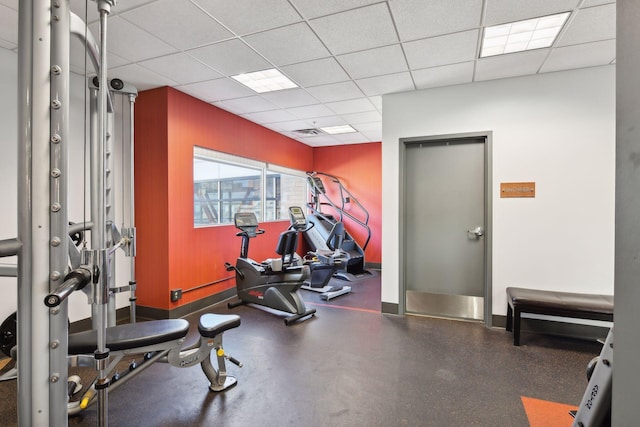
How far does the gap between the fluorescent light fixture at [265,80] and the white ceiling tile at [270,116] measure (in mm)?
863

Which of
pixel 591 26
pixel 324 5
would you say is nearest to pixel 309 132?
pixel 324 5

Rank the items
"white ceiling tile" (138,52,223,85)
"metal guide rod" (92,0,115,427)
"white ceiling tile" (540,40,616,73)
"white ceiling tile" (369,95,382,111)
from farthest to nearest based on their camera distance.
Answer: "white ceiling tile" (369,95,382,111), "white ceiling tile" (138,52,223,85), "white ceiling tile" (540,40,616,73), "metal guide rod" (92,0,115,427)

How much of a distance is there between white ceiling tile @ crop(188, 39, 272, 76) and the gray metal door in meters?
2.06

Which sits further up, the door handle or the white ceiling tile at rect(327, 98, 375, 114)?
the white ceiling tile at rect(327, 98, 375, 114)

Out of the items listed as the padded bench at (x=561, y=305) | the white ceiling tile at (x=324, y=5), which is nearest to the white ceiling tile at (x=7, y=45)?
the white ceiling tile at (x=324, y=5)

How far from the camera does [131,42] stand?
2.76 metres

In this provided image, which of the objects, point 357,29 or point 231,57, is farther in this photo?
point 231,57

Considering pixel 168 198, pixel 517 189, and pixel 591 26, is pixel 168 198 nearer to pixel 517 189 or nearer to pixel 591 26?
pixel 517 189

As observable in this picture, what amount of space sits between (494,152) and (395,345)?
92.8 inches

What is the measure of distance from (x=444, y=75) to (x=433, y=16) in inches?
46.1

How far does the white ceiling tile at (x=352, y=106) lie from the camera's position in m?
4.35

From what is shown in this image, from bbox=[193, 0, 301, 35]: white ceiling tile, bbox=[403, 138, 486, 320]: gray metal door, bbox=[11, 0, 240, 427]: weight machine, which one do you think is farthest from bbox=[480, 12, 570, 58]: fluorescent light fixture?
bbox=[11, 0, 240, 427]: weight machine

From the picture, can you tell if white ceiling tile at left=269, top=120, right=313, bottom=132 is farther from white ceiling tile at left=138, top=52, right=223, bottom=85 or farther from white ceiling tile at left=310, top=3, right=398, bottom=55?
white ceiling tile at left=310, top=3, right=398, bottom=55

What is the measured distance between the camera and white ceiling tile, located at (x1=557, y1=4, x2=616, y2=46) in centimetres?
234
